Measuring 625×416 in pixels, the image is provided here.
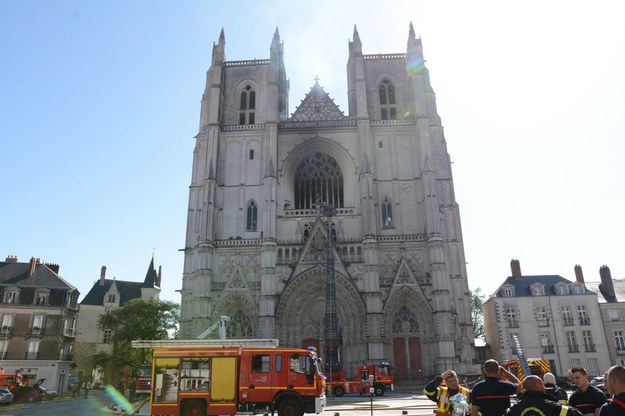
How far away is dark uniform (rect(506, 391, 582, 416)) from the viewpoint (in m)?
4.06

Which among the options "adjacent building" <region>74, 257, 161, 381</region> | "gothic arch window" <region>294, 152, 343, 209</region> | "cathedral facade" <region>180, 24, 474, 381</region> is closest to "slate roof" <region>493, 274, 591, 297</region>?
"cathedral facade" <region>180, 24, 474, 381</region>

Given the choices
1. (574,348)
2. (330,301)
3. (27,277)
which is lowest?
(574,348)

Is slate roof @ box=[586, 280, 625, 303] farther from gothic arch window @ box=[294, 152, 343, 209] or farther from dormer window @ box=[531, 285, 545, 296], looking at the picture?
gothic arch window @ box=[294, 152, 343, 209]

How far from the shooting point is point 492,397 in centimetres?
525

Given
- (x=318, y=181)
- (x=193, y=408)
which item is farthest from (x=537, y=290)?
(x=193, y=408)

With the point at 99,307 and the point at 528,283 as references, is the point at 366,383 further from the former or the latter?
the point at 99,307

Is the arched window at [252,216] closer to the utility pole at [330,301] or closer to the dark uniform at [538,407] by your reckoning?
the utility pole at [330,301]

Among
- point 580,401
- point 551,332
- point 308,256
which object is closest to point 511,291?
point 551,332

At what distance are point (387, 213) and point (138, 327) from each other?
21.3 m

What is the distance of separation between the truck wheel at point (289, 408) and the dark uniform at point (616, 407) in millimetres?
10132

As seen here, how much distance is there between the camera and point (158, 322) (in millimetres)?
38344

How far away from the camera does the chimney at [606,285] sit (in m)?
37.7

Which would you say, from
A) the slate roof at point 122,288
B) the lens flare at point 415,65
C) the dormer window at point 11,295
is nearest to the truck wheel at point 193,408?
the dormer window at point 11,295

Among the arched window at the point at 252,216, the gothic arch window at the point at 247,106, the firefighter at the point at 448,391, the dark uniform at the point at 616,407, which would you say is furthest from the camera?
the gothic arch window at the point at 247,106
